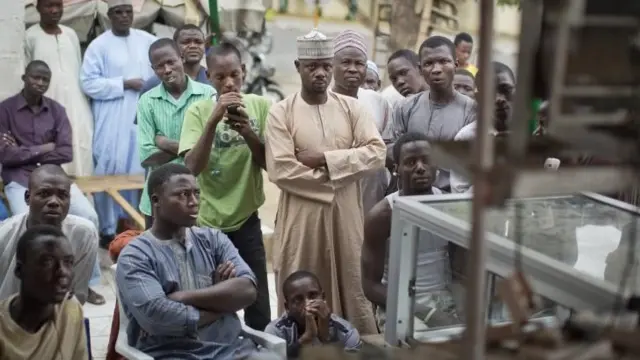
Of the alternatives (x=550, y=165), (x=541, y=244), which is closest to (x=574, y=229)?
(x=541, y=244)

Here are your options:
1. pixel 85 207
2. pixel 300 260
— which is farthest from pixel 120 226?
pixel 300 260

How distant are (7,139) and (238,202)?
6.28 ft

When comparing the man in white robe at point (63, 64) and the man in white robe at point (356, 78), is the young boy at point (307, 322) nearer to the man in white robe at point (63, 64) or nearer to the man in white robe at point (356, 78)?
the man in white robe at point (356, 78)

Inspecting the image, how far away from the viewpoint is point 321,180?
4660 millimetres

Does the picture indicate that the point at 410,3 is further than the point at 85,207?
Yes

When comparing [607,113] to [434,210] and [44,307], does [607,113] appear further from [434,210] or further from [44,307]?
[44,307]

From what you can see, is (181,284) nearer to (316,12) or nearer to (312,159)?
(312,159)

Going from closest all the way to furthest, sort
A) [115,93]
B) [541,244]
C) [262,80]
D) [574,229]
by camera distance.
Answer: [541,244]
[574,229]
[115,93]
[262,80]

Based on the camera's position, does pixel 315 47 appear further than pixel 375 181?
No

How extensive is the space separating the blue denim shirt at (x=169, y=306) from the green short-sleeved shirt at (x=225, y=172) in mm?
824

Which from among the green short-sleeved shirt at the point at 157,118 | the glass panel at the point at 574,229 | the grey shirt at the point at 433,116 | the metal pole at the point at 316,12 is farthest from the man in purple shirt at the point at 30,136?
the metal pole at the point at 316,12

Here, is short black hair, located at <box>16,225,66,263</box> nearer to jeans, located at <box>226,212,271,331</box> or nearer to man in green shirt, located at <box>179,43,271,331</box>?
man in green shirt, located at <box>179,43,271,331</box>

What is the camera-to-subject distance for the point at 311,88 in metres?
4.77

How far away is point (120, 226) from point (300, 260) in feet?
8.53
